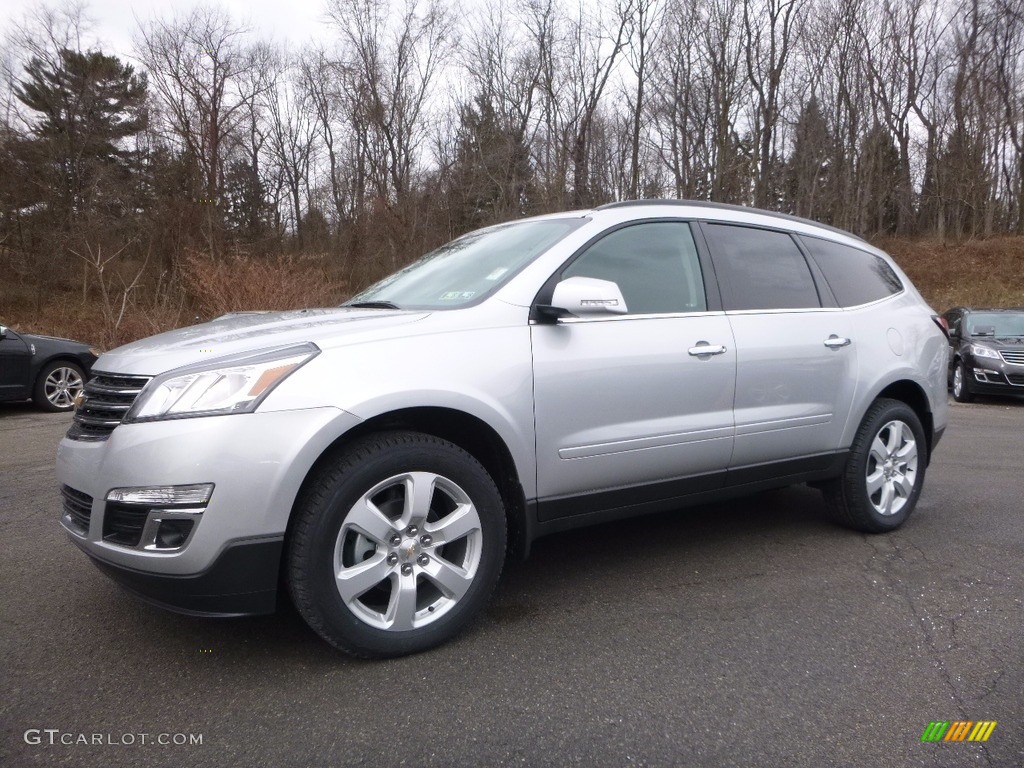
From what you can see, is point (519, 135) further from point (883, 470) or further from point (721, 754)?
point (721, 754)

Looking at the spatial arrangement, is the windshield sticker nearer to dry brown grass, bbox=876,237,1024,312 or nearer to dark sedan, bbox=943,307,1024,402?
dark sedan, bbox=943,307,1024,402

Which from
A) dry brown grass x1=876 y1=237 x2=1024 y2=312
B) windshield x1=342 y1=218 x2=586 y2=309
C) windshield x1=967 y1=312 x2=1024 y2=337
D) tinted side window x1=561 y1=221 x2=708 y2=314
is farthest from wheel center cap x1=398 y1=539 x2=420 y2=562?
A: dry brown grass x1=876 y1=237 x2=1024 y2=312

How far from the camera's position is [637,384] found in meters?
3.19

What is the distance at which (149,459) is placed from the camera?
7.68 ft

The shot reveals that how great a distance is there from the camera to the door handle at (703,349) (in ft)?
11.1

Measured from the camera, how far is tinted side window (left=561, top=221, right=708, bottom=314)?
337 centimetres

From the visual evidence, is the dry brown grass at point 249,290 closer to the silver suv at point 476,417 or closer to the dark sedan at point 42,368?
the dark sedan at point 42,368

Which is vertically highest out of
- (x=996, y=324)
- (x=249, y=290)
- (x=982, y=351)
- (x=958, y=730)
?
(x=249, y=290)

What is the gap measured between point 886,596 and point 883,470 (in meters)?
1.13

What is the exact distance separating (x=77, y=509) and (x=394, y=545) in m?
1.12

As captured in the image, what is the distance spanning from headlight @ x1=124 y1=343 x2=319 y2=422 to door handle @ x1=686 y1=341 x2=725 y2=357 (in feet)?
5.73

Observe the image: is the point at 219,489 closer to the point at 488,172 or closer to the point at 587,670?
the point at 587,670

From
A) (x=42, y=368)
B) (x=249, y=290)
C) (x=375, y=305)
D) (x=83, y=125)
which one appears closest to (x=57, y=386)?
(x=42, y=368)

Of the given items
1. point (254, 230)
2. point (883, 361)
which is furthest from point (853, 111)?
point (883, 361)
